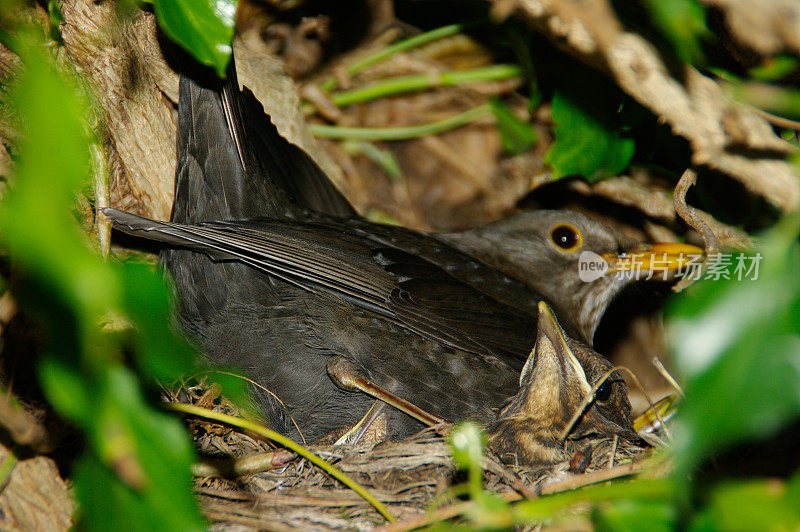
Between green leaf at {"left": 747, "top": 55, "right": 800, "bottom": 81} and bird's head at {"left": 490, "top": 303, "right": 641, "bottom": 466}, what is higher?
green leaf at {"left": 747, "top": 55, "right": 800, "bottom": 81}

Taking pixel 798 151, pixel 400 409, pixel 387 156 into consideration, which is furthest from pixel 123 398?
pixel 387 156

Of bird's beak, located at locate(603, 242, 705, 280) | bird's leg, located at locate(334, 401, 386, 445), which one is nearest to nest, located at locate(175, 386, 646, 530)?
bird's leg, located at locate(334, 401, 386, 445)

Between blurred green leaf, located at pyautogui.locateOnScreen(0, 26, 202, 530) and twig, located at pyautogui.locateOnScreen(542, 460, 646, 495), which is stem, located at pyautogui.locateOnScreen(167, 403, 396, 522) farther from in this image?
blurred green leaf, located at pyautogui.locateOnScreen(0, 26, 202, 530)

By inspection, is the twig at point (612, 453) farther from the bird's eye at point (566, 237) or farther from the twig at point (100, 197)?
the twig at point (100, 197)

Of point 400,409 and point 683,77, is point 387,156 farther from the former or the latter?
point 683,77

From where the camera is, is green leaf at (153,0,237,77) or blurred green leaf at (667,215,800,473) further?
green leaf at (153,0,237,77)

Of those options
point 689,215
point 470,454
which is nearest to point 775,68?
point 689,215

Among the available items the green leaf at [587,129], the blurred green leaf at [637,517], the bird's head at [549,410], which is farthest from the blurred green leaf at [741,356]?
the green leaf at [587,129]

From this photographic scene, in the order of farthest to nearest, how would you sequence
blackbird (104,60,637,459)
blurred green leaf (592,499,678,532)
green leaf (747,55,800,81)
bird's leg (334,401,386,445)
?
bird's leg (334,401,386,445)
blackbird (104,60,637,459)
green leaf (747,55,800,81)
blurred green leaf (592,499,678,532)
